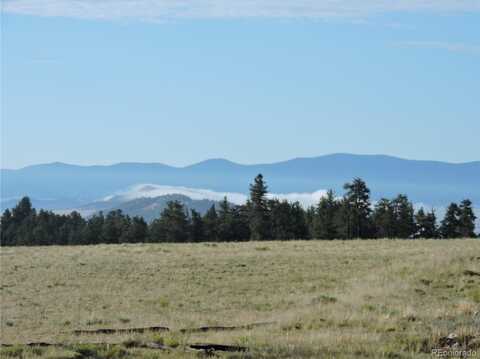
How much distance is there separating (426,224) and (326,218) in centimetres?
933

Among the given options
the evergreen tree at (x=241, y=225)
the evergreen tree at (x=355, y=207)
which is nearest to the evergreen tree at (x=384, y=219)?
the evergreen tree at (x=355, y=207)

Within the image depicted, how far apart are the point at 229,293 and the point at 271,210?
53.1 metres

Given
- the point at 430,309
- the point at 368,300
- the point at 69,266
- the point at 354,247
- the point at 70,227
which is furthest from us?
the point at 70,227

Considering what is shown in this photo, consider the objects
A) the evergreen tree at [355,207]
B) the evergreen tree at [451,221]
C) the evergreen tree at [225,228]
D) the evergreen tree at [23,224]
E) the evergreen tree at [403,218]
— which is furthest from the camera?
the evergreen tree at [23,224]

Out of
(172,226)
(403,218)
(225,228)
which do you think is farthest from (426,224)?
(172,226)

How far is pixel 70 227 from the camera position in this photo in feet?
287

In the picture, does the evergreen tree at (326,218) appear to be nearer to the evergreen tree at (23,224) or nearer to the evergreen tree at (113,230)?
the evergreen tree at (113,230)

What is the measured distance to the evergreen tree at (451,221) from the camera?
78.1 m

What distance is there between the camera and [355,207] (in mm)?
75125

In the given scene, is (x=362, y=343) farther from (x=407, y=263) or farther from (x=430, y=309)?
(x=407, y=263)

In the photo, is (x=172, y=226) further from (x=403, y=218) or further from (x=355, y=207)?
(x=403, y=218)

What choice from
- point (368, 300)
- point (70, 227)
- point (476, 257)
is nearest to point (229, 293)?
point (368, 300)

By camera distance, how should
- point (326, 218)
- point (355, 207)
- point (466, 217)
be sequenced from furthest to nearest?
point (466, 217) → point (326, 218) → point (355, 207)

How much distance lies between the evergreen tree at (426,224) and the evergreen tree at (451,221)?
2.50 ft
